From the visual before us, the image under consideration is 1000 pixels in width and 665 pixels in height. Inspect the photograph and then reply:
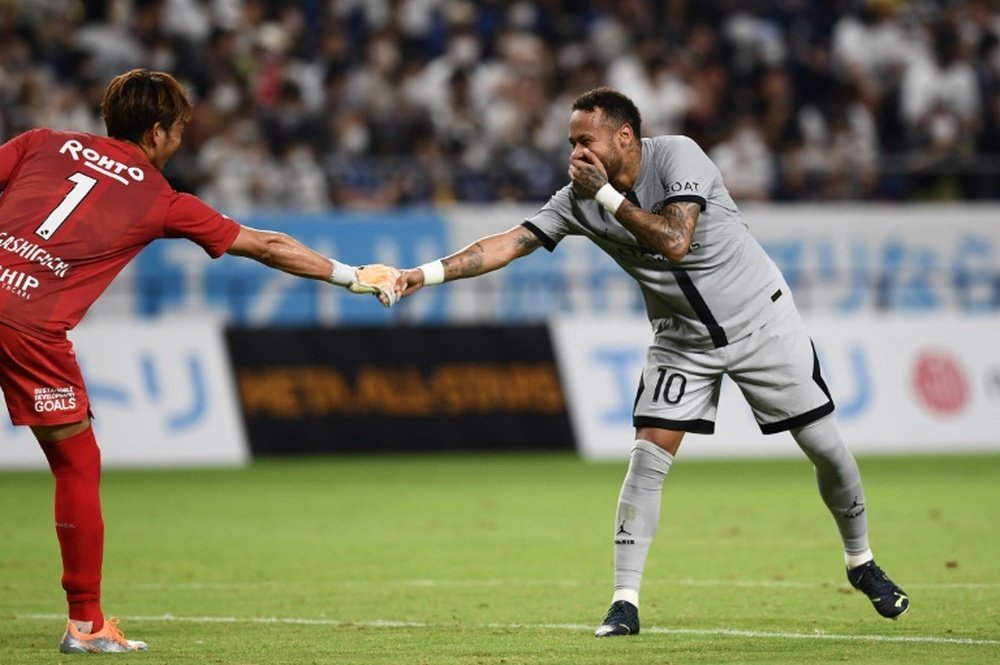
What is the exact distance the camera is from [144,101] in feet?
25.5

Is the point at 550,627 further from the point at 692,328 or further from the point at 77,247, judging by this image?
the point at 77,247

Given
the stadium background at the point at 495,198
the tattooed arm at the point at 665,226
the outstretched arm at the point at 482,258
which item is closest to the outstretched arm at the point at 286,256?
the outstretched arm at the point at 482,258

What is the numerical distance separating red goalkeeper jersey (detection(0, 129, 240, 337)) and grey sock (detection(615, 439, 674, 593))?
2190 mm

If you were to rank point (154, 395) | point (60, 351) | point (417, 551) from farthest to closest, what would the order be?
point (154, 395)
point (417, 551)
point (60, 351)

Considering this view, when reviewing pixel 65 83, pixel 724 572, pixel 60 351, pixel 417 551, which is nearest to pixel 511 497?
pixel 417 551

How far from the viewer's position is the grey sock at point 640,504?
27.4 feet

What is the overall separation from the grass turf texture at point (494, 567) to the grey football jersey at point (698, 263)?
1426mm

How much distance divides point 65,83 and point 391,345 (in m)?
6.11

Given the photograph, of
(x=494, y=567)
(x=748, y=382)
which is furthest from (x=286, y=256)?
(x=494, y=567)

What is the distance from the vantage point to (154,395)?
18234mm

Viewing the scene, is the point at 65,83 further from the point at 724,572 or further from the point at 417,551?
the point at 724,572

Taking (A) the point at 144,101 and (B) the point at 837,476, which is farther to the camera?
(B) the point at 837,476

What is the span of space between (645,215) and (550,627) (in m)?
1.97

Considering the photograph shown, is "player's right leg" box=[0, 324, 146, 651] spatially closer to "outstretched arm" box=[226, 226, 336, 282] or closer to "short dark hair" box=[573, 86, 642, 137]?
"outstretched arm" box=[226, 226, 336, 282]
